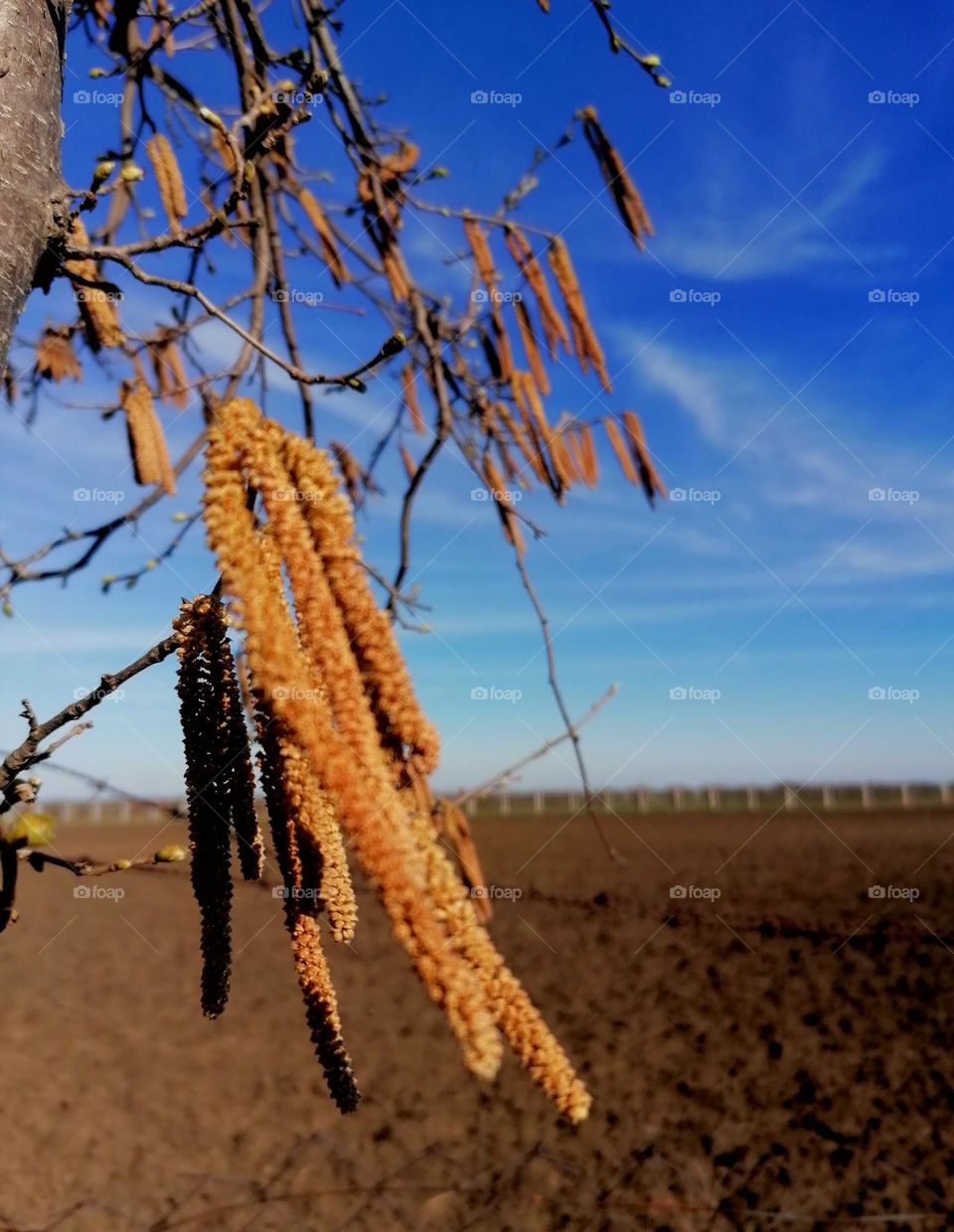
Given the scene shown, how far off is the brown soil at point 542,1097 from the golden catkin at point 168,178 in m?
2.84

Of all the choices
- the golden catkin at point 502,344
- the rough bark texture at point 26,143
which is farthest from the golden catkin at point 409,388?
the rough bark texture at point 26,143

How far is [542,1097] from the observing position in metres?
6.09

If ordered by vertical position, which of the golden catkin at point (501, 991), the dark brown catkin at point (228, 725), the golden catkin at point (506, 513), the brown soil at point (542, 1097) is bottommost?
the brown soil at point (542, 1097)

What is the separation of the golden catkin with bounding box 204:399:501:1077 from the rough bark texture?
1.44ft

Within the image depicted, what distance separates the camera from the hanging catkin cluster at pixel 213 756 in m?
0.90

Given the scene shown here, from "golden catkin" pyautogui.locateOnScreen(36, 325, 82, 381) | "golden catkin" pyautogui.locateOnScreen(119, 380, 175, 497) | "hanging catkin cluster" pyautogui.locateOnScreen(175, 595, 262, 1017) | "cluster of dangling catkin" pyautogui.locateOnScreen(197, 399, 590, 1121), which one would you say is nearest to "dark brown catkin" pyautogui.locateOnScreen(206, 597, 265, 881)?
"hanging catkin cluster" pyautogui.locateOnScreen(175, 595, 262, 1017)

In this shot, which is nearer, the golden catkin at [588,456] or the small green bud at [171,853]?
the small green bud at [171,853]

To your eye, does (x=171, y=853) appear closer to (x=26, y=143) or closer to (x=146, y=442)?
(x=26, y=143)

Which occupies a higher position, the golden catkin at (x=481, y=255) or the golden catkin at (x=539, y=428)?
the golden catkin at (x=481, y=255)

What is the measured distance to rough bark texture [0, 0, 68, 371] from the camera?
101cm

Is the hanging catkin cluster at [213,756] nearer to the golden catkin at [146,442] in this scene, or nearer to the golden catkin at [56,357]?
the golden catkin at [146,442]

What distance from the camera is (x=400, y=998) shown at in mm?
8172

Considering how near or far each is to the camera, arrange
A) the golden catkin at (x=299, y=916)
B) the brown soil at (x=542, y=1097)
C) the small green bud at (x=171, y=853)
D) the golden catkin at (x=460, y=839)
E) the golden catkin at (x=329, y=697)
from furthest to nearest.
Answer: the brown soil at (x=542, y=1097) → the golden catkin at (x=460, y=839) → the small green bud at (x=171, y=853) → the golden catkin at (x=299, y=916) → the golden catkin at (x=329, y=697)

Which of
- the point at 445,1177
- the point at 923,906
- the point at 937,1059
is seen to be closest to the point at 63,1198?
the point at 445,1177
